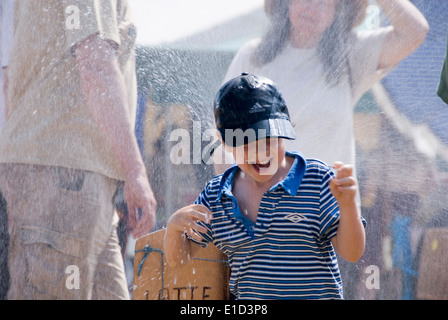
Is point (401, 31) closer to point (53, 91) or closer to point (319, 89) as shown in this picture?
point (319, 89)

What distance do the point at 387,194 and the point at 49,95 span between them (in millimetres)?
1377

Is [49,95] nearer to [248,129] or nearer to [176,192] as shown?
[176,192]

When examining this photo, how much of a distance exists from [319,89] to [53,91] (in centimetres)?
103

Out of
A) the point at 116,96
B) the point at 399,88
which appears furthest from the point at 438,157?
the point at 116,96

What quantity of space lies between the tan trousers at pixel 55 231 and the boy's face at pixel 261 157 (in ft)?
3.07

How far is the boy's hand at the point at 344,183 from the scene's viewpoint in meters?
1.24

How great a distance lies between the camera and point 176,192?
2.33 m

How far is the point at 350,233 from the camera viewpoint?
133 centimetres

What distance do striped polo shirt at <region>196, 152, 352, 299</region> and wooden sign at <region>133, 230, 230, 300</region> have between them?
1.32 feet

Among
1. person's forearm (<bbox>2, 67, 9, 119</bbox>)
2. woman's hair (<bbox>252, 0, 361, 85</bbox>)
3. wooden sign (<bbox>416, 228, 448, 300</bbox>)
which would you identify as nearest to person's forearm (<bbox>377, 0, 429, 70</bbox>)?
woman's hair (<bbox>252, 0, 361, 85</bbox>)

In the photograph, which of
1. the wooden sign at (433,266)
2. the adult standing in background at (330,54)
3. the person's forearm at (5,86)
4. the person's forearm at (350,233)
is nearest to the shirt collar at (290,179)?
the person's forearm at (350,233)

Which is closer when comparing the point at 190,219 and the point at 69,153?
the point at 190,219

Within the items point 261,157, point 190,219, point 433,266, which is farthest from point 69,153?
point 433,266
